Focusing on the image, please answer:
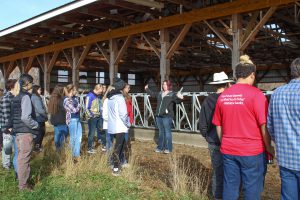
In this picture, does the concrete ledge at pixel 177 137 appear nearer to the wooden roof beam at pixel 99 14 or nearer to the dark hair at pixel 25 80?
the wooden roof beam at pixel 99 14

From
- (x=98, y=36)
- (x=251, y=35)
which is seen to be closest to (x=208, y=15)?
(x=251, y=35)

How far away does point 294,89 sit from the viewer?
3213mm

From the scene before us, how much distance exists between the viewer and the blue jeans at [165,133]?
861 centimetres

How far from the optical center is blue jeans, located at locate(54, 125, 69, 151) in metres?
7.74

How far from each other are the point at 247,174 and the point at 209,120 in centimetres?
88

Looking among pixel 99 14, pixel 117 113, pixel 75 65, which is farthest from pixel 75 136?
pixel 75 65

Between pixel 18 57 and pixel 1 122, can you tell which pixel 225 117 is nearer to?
pixel 1 122

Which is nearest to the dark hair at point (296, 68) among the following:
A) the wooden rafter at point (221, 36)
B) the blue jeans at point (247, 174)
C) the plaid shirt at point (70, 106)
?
the blue jeans at point (247, 174)

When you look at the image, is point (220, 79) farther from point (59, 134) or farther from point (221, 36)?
point (221, 36)

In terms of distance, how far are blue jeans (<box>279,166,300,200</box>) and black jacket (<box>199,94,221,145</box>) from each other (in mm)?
1081

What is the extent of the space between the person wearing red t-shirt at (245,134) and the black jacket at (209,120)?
21.7 inches

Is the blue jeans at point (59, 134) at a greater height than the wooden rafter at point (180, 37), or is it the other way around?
the wooden rafter at point (180, 37)

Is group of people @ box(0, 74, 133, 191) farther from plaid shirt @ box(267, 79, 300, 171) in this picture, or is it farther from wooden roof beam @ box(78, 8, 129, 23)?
plaid shirt @ box(267, 79, 300, 171)

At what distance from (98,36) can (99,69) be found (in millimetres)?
12087
